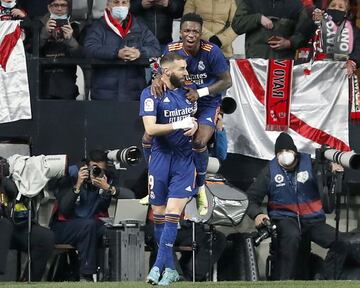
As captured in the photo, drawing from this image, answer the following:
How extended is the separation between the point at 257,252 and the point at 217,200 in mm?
1231

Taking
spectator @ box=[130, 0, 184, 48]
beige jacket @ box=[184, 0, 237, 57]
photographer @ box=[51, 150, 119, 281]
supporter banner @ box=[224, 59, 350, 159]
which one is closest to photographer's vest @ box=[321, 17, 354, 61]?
supporter banner @ box=[224, 59, 350, 159]

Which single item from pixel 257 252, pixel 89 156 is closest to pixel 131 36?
pixel 89 156

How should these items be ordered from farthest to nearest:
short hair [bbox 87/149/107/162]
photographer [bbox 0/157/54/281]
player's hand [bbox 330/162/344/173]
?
short hair [bbox 87/149/107/162], player's hand [bbox 330/162/344/173], photographer [bbox 0/157/54/281]

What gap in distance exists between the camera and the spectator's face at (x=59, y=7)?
695 inches

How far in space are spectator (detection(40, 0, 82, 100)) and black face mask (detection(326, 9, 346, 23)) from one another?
9.34 ft

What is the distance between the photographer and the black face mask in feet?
58.4

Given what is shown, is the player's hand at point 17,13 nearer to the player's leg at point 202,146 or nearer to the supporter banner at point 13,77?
the supporter banner at point 13,77

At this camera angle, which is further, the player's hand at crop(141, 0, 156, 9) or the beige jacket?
the beige jacket

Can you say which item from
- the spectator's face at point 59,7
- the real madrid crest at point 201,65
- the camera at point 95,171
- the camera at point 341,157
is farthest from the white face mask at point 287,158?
the spectator's face at point 59,7

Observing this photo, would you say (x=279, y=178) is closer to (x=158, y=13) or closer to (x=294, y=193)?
(x=294, y=193)

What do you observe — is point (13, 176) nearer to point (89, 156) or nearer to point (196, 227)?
point (89, 156)

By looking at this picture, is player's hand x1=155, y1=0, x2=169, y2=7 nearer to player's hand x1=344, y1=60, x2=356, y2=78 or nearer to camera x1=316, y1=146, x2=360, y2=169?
player's hand x1=344, y1=60, x2=356, y2=78

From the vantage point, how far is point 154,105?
46.8 feet

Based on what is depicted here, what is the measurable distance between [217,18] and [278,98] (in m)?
1.21
